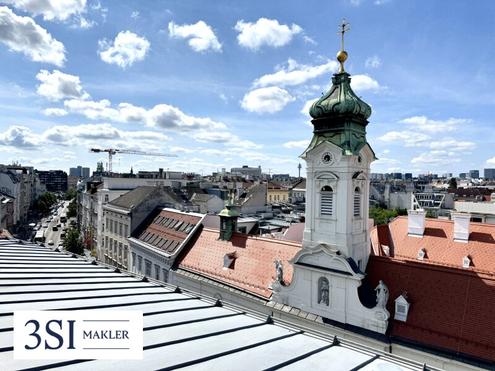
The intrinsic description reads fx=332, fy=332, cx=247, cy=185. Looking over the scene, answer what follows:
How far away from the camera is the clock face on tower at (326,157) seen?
21802 millimetres

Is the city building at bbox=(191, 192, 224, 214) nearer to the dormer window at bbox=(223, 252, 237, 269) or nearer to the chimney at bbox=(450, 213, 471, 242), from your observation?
the dormer window at bbox=(223, 252, 237, 269)

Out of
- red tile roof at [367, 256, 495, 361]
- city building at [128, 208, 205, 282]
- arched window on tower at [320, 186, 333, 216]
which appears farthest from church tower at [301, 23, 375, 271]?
city building at [128, 208, 205, 282]

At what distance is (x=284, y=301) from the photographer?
22.9m

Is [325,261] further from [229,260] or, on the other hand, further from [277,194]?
[277,194]

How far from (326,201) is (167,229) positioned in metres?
22.0

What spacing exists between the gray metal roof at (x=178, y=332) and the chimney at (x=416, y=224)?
25925mm

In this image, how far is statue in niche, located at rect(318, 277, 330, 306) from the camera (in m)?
21.3

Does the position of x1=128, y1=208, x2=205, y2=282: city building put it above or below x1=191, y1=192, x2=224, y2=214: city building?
below

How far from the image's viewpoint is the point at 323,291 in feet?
70.8

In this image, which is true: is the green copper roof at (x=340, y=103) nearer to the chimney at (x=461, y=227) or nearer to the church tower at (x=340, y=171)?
the church tower at (x=340, y=171)

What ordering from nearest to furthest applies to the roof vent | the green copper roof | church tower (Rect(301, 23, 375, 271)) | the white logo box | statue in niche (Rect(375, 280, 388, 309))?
the white logo box → statue in niche (Rect(375, 280, 388, 309)) → church tower (Rect(301, 23, 375, 271)) → the green copper roof → the roof vent

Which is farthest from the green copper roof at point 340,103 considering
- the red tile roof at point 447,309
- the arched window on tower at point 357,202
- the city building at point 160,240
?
the city building at point 160,240

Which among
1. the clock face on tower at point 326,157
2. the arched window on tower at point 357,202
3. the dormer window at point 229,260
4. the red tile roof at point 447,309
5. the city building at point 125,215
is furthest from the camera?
the city building at point 125,215

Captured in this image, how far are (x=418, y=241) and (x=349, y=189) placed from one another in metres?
15.5
